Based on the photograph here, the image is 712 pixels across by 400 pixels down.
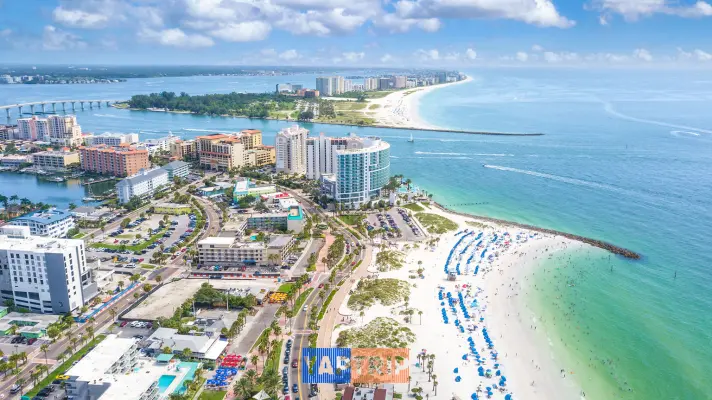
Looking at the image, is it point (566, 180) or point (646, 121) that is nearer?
point (566, 180)

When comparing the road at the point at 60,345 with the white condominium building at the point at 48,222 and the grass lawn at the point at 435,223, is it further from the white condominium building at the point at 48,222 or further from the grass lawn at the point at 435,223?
the grass lawn at the point at 435,223

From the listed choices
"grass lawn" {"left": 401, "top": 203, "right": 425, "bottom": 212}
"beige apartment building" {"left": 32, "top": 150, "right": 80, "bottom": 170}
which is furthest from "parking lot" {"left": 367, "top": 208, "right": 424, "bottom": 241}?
"beige apartment building" {"left": 32, "top": 150, "right": 80, "bottom": 170}

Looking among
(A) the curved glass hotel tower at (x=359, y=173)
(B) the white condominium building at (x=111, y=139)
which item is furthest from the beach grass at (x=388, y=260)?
(B) the white condominium building at (x=111, y=139)

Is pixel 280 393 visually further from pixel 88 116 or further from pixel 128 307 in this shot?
pixel 88 116

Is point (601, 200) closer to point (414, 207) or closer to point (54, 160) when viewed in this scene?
point (414, 207)

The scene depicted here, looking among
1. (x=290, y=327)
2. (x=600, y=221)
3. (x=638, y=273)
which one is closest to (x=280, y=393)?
(x=290, y=327)

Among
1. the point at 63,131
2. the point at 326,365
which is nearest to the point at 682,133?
the point at 326,365
